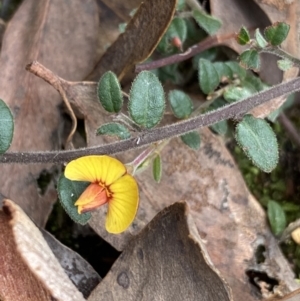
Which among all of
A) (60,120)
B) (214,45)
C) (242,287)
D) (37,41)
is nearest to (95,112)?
(60,120)

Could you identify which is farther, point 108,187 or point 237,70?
point 237,70

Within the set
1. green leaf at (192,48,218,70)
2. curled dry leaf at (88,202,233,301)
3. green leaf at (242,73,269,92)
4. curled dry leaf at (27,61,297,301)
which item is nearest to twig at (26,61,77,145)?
curled dry leaf at (27,61,297,301)

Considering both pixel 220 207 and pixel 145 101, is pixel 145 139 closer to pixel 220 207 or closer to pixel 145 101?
pixel 145 101

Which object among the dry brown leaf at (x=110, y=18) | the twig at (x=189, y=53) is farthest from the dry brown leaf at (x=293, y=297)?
the dry brown leaf at (x=110, y=18)

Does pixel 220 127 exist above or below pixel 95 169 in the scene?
below

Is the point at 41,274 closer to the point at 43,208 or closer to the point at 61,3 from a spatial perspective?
the point at 43,208

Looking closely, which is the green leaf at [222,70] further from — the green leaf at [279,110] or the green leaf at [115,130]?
the green leaf at [115,130]

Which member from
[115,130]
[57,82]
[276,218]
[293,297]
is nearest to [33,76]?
[57,82]
